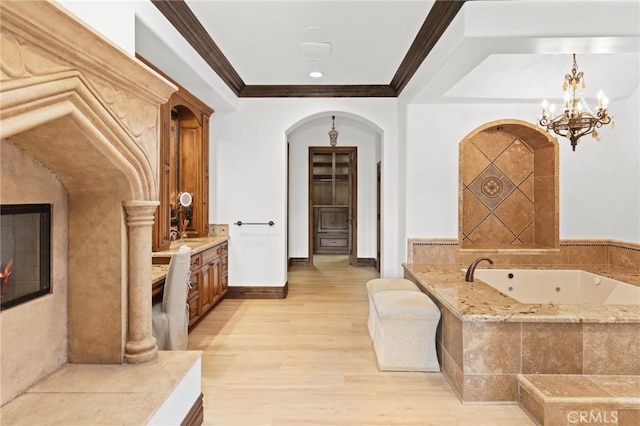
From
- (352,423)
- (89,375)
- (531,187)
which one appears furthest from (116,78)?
(531,187)

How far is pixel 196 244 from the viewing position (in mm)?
4211

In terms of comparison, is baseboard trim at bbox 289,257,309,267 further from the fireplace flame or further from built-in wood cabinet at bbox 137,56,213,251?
the fireplace flame

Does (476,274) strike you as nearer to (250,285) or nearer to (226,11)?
(250,285)

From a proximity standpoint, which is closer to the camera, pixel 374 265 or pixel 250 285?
pixel 250 285

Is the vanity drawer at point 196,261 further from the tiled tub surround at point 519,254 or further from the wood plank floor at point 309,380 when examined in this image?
the tiled tub surround at point 519,254

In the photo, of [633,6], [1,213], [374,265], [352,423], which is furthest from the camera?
[374,265]

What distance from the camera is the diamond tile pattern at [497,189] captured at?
5074mm

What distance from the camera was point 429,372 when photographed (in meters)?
2.96

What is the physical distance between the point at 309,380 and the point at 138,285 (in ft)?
4.66

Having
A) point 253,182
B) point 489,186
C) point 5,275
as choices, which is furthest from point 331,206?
point 5,275

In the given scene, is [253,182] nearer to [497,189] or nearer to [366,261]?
[497,189]

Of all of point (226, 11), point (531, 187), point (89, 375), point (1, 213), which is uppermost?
point (226, 11)

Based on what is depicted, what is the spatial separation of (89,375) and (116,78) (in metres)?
1.46

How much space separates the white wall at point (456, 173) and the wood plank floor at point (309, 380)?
150cm
